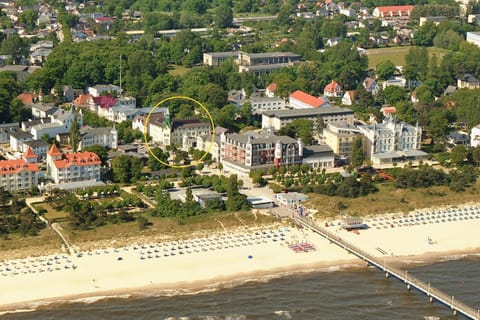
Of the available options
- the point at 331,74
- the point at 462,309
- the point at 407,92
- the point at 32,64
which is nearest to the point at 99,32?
the point at 32,64

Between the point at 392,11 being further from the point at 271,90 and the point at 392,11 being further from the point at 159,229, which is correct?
the point at 159,229

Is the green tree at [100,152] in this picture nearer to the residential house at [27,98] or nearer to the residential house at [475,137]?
the residential house at [27,98]

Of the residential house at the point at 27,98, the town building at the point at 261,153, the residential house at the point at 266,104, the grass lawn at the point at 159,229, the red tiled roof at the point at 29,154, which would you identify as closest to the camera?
the grass lawn at the point at 159,229

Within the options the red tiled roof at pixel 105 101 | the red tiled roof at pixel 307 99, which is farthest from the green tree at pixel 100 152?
the red tiled roof at pixel 307 99

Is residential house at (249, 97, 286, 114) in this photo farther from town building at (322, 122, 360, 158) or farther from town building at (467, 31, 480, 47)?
town building at (467, 31, 480, 47)

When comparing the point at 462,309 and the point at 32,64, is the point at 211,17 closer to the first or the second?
the point at 32,64

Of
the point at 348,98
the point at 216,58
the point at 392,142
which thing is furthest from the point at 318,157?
the point at 216,58

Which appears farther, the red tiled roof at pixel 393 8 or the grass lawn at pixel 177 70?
the red tiled roof at pixel 393 8
